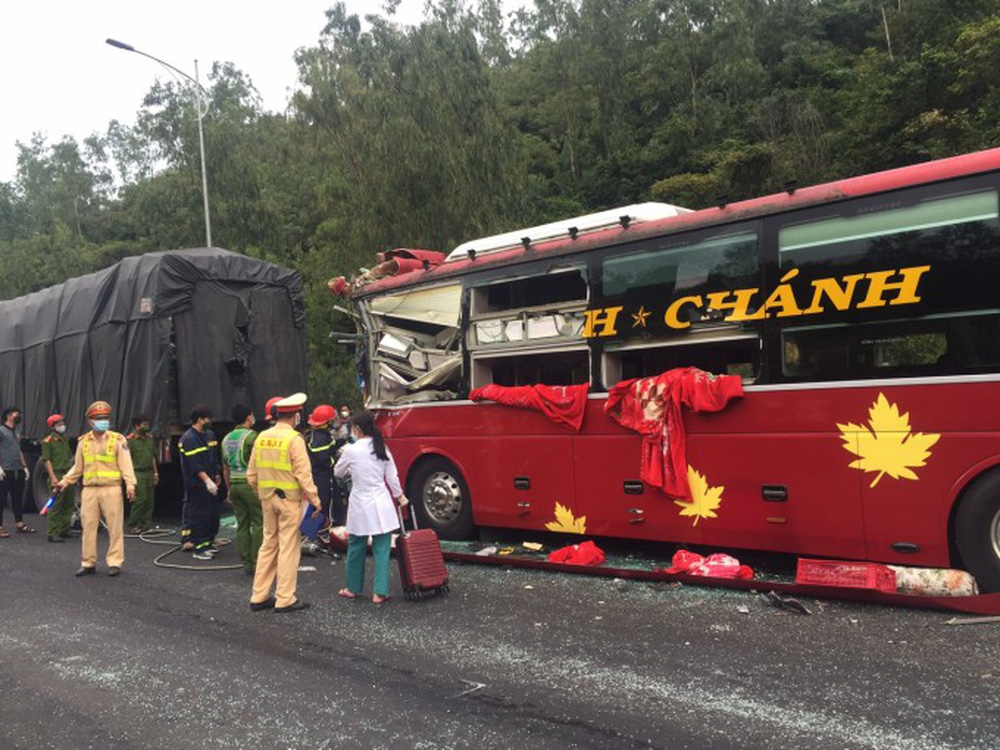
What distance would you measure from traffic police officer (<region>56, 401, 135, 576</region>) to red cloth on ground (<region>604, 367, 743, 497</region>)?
539cm

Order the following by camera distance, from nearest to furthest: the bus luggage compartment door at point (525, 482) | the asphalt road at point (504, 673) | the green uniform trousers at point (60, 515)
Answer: the asphalt road at point (504, 673) < the bus luggage compartment door at point (525, 482) < the green uniform trousers at point (60, 515)

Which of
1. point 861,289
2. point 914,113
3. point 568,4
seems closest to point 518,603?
point 861,289

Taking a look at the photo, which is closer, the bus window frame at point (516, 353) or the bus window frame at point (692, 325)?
the bus window frame at point (692, 325)

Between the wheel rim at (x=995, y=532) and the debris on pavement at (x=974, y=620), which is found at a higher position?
the wheel rim at (x=995, y=532)

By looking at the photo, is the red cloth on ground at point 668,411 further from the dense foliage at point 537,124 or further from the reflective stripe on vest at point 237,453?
the dense foliage at point 537,124

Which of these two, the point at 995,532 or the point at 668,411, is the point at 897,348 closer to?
the point at 995,532

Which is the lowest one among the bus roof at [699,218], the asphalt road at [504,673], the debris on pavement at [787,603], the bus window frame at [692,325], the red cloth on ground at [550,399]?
the asphalt road at [504,673]

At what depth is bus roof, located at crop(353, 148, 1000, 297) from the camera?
5461 mm

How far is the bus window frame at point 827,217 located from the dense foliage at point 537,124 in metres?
18.4

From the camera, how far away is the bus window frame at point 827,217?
17.6 feet

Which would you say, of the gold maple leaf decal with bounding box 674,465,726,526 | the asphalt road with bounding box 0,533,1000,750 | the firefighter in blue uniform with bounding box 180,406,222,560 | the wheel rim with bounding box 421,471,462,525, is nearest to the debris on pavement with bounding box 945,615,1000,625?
the asphalt road with bounding box 0,533,1000,750

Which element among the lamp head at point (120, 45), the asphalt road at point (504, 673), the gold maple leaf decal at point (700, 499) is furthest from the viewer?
the lamp head at point (120, 45)

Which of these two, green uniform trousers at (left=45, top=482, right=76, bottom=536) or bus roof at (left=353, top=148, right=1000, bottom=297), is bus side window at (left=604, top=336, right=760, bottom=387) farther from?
green uniform trousers at (left=45, top=482, right=76, bottom=536)

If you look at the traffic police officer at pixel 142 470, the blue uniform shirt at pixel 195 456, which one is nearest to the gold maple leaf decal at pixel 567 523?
the blue uniform shirt at pixel 195 456
